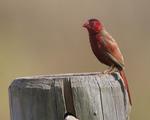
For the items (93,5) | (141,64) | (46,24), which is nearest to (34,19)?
(46,24)

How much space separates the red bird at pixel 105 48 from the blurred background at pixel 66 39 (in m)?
2.41

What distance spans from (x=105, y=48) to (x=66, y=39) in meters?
3.18

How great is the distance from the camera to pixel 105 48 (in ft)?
14.1

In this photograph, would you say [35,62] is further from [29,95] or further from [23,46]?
[29,95]

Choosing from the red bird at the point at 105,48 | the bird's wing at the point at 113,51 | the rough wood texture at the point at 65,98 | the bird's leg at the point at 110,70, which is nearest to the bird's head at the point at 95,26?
the red bird at the point at 105,48

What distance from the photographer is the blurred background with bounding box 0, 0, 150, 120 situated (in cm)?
714

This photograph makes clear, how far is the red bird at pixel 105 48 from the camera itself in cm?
422

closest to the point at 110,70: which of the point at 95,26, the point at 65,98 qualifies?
the point at 95,26

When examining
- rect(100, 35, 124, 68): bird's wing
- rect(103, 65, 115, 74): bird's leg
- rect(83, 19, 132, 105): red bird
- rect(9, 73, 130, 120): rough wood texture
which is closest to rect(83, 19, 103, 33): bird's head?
rect(83, 19, 132, 105): red bird

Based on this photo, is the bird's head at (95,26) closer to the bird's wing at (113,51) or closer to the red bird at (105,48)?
the red bird at (105,48)

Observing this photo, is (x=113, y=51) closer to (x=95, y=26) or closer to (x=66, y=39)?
(x=95, y=26)

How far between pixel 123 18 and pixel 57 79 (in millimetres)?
4592

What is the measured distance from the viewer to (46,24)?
7969 millimetres

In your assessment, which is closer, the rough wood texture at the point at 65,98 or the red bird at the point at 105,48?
the rough wood texture at the point at 65,98
